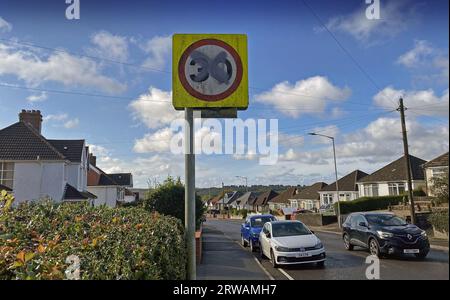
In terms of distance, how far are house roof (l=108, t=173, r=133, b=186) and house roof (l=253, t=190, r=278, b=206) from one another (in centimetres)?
3655

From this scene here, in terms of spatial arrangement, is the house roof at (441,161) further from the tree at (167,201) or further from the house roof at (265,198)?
the house roof at (265,198)

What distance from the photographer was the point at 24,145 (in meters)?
26.8

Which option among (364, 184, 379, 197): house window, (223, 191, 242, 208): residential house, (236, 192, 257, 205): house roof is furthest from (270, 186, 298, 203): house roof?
(223, 191, 242, 208): residential house

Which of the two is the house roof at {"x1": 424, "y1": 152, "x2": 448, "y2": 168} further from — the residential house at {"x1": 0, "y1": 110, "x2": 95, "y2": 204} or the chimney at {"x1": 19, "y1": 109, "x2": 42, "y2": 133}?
the chimney at {"x1": 19, "y1": 109, "x2": 42, "y2": 133}

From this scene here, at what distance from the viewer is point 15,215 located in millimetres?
7254

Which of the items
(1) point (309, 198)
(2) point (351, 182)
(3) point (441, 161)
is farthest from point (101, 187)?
(3) point (441, 161)

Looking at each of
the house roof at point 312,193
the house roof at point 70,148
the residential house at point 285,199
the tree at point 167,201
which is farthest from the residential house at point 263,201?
the tree at point 167,201

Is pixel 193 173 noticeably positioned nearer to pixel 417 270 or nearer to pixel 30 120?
pixel 417 270

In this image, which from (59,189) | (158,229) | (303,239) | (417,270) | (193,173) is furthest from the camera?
(59,189)

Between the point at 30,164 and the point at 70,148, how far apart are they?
6.63m

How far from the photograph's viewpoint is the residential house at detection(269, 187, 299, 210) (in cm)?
6900

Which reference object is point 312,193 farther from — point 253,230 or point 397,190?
point 253,230
